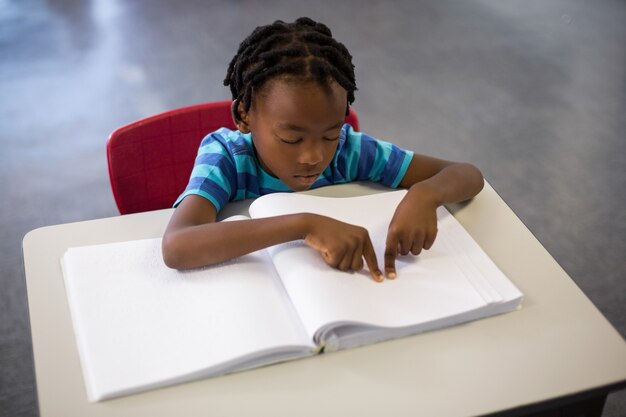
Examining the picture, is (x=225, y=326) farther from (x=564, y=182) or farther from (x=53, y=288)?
(x=564, y=182)

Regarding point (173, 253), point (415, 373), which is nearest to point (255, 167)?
point (173, 253)

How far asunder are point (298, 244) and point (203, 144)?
1.07ft

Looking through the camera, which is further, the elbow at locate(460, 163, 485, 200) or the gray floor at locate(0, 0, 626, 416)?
the gray floor at locate(0, 0, 626, 416)

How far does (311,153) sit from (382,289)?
0.24 meters

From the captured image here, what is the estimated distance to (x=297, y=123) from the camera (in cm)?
101

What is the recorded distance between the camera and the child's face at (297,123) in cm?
100

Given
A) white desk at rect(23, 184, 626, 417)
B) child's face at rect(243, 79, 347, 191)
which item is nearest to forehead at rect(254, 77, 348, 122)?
child's face at rect(243, 79, 347, 191)

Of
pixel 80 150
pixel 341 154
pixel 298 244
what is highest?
pixel 80 150

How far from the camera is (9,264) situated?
2.05m

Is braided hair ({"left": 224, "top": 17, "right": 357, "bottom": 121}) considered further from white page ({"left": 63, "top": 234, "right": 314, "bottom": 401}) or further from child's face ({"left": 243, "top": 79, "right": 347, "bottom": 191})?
white page ({"left": 63, "top": 234, "right": 314, "bottom": 401})

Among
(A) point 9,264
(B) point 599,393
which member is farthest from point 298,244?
(A) point 9,264

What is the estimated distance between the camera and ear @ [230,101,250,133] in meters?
1.12

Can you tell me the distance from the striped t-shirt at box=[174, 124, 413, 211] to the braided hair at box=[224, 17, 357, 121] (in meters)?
0.08

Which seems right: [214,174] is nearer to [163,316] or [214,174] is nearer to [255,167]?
[255,167]
